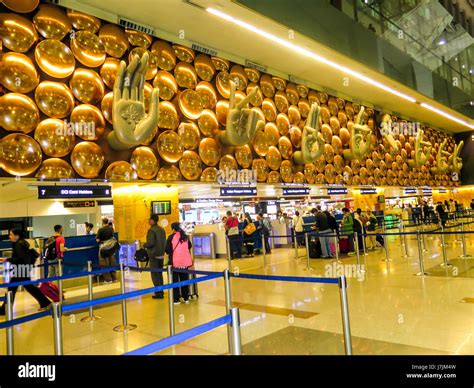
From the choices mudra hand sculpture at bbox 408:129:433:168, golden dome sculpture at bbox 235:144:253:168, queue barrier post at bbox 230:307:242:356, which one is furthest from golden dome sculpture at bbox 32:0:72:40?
mudra hand sculpture at bbox 408:129:433:168

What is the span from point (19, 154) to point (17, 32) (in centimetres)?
212

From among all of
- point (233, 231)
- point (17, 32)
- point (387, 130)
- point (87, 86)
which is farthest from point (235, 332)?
point (387, 130)

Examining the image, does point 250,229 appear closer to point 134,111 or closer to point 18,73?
point 134,111

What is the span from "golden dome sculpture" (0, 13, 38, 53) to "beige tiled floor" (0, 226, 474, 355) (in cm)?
456

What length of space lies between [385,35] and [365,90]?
2327 millimetres

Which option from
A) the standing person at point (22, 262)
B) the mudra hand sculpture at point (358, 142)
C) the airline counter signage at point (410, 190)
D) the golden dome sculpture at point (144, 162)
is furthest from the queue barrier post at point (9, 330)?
the airline counter signage at point (410, 190)

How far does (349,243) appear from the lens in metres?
11.9

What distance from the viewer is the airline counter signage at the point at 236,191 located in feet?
31.5

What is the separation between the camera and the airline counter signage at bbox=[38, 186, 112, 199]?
251 inches

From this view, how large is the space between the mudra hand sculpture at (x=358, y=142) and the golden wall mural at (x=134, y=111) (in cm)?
98

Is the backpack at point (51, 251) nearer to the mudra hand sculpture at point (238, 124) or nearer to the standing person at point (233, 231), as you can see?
the mudra hand sculpture at point (238, 124)

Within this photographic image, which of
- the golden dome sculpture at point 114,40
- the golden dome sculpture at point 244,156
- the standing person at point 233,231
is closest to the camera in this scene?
the golden dome sculpture at point 114,40
